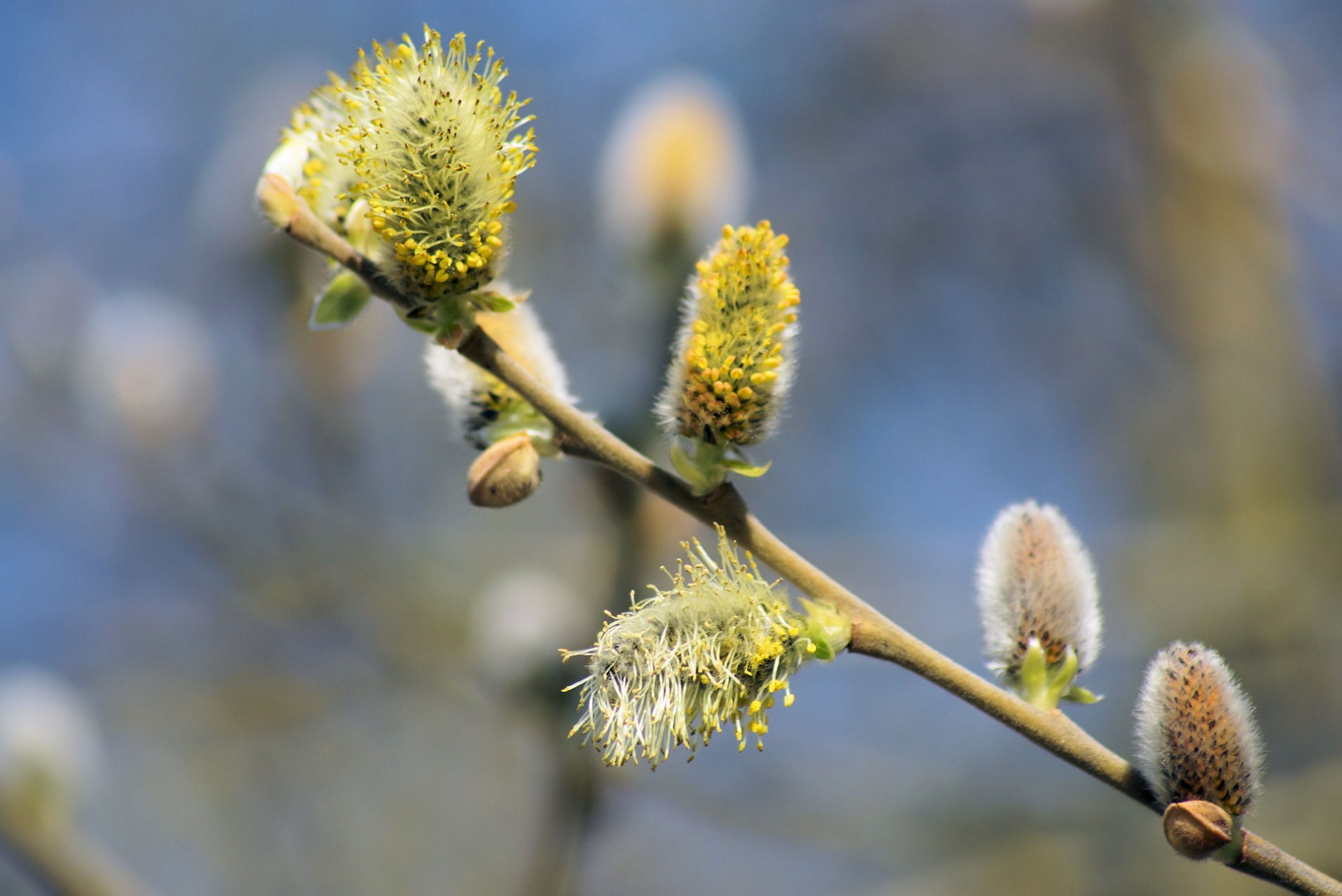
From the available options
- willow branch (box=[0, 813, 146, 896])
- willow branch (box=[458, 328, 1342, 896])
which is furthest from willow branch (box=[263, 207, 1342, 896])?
willow branch (box=[0, 813, 146, 896])

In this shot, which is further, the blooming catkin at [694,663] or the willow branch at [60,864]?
the willow branch at [60,864]

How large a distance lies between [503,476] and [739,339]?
0.89 feet

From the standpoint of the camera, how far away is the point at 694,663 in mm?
946

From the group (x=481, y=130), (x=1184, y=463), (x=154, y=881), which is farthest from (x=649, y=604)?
(x=154, y=881)

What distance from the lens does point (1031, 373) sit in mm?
5668

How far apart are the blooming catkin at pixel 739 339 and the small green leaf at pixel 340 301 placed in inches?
13.7

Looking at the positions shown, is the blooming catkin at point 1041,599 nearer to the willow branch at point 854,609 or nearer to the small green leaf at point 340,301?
the willow branch at point 854,609

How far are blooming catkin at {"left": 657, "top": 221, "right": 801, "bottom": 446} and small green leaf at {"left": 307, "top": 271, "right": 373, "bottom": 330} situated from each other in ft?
1.14

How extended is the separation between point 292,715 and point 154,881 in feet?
6.08

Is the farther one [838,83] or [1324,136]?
[838,83]

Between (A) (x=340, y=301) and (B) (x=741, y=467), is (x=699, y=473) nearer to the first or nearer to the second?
(B) (x=741, y=467)

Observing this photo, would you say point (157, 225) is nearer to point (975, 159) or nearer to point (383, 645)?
point (383, 645)

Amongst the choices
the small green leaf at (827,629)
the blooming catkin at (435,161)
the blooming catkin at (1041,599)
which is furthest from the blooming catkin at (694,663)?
the blooming catkin at (435,161)

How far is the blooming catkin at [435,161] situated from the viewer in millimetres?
941
